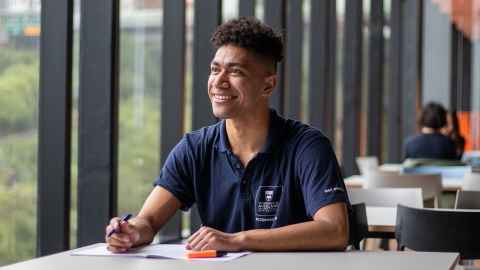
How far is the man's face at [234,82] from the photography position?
8.32 ft

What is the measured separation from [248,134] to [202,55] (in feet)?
7.12

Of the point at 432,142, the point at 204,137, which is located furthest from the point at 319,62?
the point at 204,137

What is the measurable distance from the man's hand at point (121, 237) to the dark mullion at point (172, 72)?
7.05 feet

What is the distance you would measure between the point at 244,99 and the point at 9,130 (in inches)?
39.6

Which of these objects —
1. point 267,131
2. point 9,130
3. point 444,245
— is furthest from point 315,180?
point 9,130

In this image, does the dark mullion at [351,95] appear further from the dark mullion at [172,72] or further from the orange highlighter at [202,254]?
the orange highlighter at [202,254]

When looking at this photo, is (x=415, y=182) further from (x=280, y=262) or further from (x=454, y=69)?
(x=454, y=69)

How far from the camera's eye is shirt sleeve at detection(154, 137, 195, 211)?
268 centimetres

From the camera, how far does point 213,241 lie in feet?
7.32

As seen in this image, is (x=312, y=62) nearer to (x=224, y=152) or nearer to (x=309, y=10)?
(x=309, y=10)

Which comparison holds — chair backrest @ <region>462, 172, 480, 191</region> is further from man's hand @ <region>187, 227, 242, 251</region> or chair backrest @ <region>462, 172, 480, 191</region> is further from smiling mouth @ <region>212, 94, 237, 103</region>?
man's hand @ <region>187, 227, 242, 251</region>

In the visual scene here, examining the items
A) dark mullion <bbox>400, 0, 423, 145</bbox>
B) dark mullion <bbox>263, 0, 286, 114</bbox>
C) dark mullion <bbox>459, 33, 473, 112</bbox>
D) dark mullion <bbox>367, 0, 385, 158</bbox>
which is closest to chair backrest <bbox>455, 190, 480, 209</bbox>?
dark mullion <bbox>263, 0, 286, 114</bbox>

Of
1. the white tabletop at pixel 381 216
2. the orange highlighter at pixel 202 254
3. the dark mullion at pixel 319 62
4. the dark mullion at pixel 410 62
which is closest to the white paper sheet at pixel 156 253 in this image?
the orange highlighter at pixel 202 254

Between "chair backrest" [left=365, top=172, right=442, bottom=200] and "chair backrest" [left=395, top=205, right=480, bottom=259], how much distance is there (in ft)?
5.32
